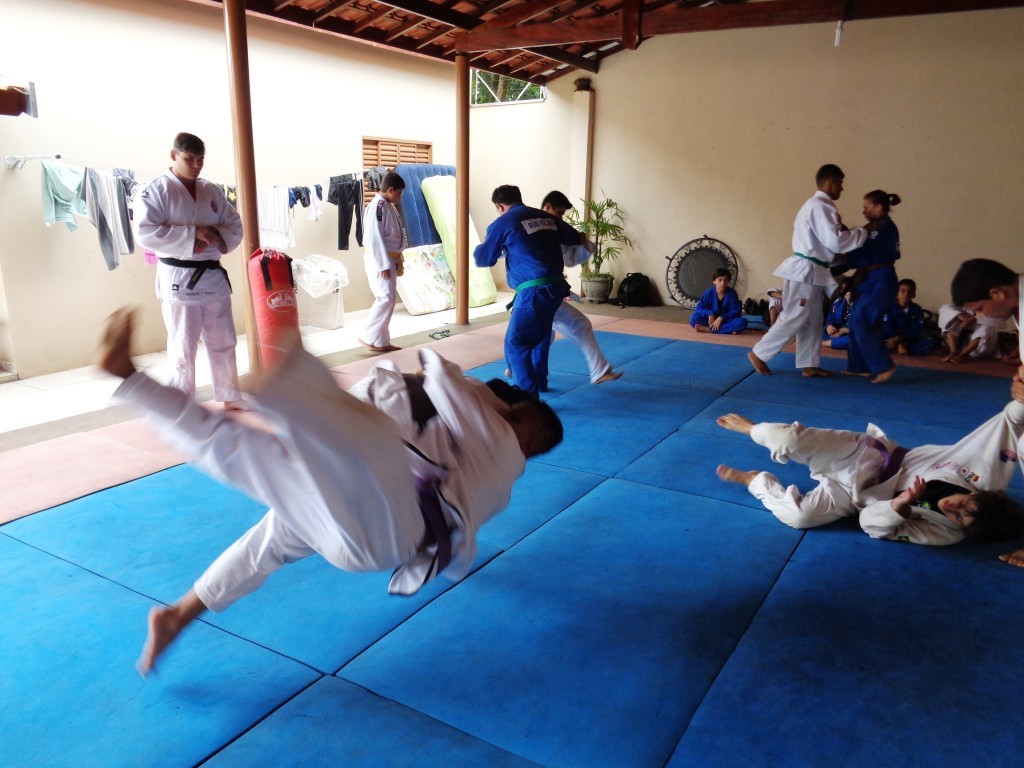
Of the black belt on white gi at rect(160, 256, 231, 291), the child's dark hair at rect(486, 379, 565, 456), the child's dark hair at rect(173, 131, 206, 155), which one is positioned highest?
the child's dark hair at rect(173, 131, 206, 155)

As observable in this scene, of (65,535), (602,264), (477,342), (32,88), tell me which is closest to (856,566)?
(65,535)

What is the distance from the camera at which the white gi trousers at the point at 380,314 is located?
255 inches

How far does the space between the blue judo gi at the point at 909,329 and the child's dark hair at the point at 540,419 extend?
585 cm

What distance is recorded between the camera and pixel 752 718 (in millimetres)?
1966

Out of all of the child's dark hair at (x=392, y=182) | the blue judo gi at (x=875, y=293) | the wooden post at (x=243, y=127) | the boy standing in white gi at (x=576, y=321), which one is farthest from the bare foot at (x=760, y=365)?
the wooden post at (x=243, y=127)

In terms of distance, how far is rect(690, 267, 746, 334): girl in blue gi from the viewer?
7711mm

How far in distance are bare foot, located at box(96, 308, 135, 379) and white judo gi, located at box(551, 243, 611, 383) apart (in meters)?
3.78

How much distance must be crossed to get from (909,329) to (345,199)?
5873 mm

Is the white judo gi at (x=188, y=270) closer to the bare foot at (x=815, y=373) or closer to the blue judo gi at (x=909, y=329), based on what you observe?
the bare foot at (x=815, y=373)

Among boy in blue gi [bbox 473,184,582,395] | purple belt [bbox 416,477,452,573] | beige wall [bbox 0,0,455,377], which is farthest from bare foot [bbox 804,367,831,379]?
beige wall [bbox 0,0,455,377]

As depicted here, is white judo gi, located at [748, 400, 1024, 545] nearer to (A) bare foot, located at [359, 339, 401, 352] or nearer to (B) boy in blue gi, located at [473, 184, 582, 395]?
(B) boy in blue gi, located at [473, 184, 582, 395]

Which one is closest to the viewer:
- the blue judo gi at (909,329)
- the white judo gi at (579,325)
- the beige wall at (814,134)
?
the white judo gi at (579,325)

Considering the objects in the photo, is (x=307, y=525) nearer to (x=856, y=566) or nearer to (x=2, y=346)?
(x=856, y=566)

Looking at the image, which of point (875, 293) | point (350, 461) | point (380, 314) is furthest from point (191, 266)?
point (875, 293)
